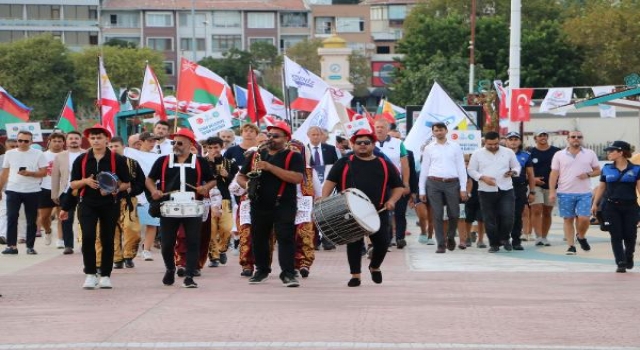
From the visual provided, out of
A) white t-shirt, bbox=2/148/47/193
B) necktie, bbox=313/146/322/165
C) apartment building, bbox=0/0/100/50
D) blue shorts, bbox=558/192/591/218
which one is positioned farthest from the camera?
apartment building, bbox=0/0/100/50

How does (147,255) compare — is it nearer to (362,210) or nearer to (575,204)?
(362,210)

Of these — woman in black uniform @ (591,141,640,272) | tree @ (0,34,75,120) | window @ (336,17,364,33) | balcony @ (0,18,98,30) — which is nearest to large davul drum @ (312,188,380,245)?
woman in black uniform @ (591,141,640,272)

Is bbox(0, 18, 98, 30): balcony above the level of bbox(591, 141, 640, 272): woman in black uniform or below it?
above

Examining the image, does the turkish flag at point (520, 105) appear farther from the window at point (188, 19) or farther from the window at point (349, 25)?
the window at point (349, 25)

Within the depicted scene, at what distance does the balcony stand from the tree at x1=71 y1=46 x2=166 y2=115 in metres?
26.1

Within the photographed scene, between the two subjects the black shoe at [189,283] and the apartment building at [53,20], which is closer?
the black shoe at [189,283]

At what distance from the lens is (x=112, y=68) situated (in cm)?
11025

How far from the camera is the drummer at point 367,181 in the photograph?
1495 cm

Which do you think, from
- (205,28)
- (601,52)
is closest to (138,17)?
(205,28)

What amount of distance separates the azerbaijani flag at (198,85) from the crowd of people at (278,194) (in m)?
5.38

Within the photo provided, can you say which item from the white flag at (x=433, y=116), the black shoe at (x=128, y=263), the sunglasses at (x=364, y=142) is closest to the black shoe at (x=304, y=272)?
the sunglasses at (x=364, y=142)

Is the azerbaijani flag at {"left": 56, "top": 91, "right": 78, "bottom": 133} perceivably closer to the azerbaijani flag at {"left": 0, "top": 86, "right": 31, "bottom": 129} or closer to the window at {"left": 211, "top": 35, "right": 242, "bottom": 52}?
the azerbaijani flag at {"left": 0, "top": 86, "right": 31, "bottom": 129}

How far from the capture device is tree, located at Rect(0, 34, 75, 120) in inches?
4183

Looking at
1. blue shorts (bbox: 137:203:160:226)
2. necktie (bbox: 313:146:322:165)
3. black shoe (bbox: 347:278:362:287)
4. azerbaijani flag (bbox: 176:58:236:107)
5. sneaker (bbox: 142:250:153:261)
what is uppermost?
azerbaijani flag (bbox: 176:58:236:107)
